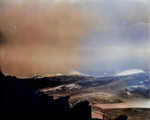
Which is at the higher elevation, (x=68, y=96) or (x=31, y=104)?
(x=68, y=96)

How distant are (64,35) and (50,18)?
40cm

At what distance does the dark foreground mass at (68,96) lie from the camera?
10.6 feet

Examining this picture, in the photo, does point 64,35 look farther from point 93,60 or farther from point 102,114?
point 102,114

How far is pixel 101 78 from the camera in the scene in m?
3.39

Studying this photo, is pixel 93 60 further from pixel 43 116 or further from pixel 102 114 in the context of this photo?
pixel 43 116

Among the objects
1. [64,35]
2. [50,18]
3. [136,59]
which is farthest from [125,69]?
[50,18]

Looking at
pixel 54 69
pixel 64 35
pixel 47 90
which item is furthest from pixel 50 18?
pixel 47 90

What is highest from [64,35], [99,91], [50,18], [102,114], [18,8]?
[18,8]

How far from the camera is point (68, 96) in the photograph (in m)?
3.34

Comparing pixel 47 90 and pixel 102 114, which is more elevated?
pixel 47 90

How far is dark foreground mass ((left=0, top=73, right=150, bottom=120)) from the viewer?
10.6 feet

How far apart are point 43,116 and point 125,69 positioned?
1.64 meters

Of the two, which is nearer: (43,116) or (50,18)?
(43,116)

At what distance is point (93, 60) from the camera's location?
3.38m
